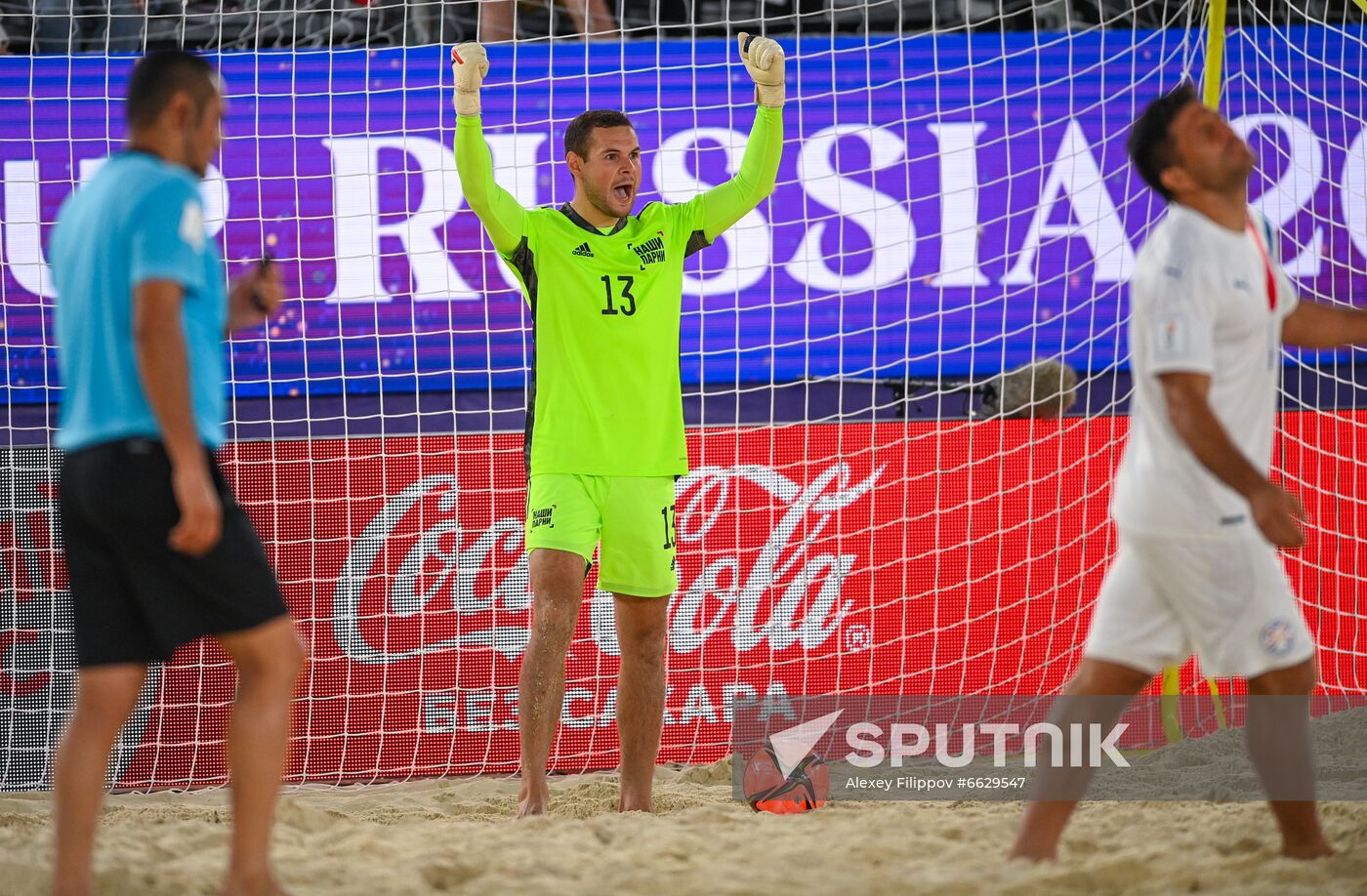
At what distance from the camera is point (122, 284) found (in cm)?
258

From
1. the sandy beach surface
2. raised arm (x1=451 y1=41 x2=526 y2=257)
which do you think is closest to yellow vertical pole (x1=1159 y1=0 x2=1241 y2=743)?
the sandy beach surface

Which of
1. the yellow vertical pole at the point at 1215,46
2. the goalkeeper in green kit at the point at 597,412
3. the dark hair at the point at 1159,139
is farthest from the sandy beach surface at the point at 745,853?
the yellow vertical pole at the point at 1215,46

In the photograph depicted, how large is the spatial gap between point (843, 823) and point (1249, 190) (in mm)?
4132

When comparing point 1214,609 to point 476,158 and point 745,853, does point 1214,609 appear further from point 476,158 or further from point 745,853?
point 476,158

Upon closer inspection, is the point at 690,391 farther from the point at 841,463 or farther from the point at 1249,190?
the point at 1249,190

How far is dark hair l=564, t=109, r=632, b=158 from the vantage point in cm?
441

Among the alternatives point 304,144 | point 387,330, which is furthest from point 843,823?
point 304,144

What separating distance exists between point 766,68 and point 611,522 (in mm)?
1532

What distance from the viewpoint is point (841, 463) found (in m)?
6.06

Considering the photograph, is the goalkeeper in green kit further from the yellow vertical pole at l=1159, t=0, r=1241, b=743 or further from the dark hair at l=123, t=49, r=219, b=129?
the yellow vertical pole at l=1159, t=0, r=1241, b=743

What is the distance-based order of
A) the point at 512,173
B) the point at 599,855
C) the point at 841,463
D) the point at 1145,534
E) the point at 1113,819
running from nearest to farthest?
the point at 1145,534
the point at 599,855
the point at 1113,819
the point at 841,463
the point at 512,173

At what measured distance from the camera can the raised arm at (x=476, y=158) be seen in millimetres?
4184

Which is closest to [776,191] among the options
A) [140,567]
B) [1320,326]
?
[1320,326]

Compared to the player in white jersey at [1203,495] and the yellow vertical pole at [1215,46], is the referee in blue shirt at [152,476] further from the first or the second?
the yellow vertical pole at [1215,46]
